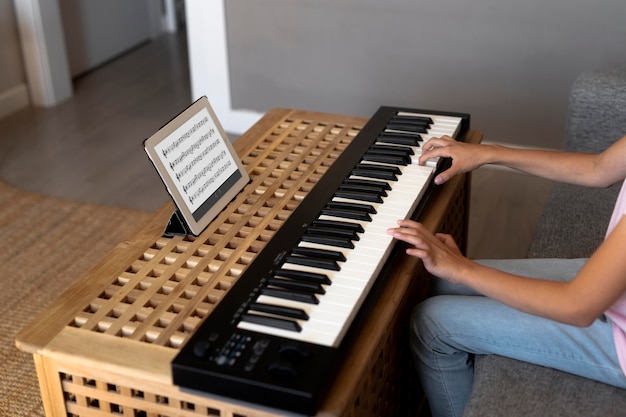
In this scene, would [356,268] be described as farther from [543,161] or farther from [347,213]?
[543,161]

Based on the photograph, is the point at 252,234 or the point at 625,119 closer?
the point at 252,234

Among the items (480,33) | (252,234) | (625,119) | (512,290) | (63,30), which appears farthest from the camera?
(63,30)

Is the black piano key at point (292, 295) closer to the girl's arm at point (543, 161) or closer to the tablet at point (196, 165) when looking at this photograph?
the tablet at point (196, 165)

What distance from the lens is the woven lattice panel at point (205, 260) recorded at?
4.44ft

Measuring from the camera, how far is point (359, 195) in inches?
64.5

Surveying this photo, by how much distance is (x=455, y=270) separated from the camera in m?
1.35

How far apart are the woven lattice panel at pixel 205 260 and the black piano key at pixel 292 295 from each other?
0.35ft

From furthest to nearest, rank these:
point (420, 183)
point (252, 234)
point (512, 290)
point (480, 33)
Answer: point (480, 33)
point (420, 183)
point (252, 234)
point (512, 290)

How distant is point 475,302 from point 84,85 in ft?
10.00

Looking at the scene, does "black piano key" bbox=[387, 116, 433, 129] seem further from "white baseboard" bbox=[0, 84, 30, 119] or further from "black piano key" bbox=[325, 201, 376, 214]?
"white baseboard" bbox=[0, 84, 30, 119]

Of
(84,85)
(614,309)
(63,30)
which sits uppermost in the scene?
(614,309)

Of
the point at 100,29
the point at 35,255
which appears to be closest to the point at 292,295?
the point at 35,255

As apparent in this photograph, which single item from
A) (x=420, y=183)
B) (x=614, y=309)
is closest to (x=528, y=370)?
(x=614, y=309)

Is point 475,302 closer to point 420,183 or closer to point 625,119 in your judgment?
point 420,183
